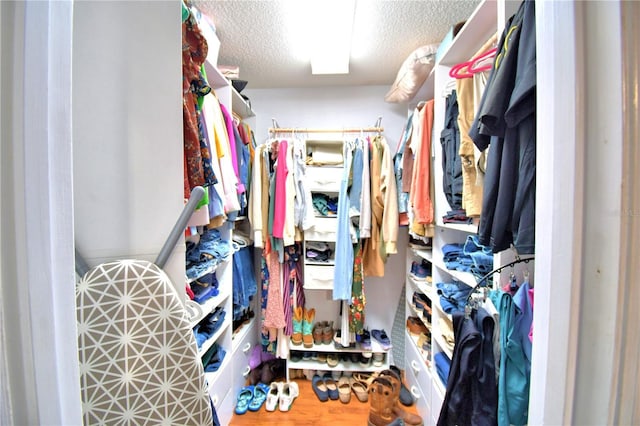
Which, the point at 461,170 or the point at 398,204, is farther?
the point at 398,204

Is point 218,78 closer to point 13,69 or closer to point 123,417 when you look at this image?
point 13,69

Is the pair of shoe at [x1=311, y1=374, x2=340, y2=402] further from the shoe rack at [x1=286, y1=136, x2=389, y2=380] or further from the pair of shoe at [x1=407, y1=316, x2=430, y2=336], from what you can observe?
the pair of shoe at [x1=407, y1=316, x2=430, y2=336]

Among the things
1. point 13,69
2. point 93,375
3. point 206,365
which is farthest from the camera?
point 206,365

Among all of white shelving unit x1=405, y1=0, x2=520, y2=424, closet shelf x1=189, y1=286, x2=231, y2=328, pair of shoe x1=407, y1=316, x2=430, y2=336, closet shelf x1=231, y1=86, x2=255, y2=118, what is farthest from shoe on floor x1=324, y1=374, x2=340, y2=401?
closet shelf x1=231, y1=86, x2=255, y2=118

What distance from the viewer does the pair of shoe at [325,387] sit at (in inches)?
55.7

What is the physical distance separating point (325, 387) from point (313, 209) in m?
1.26

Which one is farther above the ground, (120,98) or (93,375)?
(120,98)

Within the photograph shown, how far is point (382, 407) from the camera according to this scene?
48.4 inches

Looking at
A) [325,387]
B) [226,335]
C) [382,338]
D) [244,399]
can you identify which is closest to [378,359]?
[382,338]

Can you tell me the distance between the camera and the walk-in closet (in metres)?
0.29

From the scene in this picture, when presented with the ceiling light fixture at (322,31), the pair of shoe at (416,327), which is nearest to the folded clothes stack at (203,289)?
the pair of shoe at (416,327)

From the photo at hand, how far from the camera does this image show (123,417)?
0.50 metres


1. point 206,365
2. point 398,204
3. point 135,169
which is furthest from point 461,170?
point 206,365

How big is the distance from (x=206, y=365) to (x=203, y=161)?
1.05m
